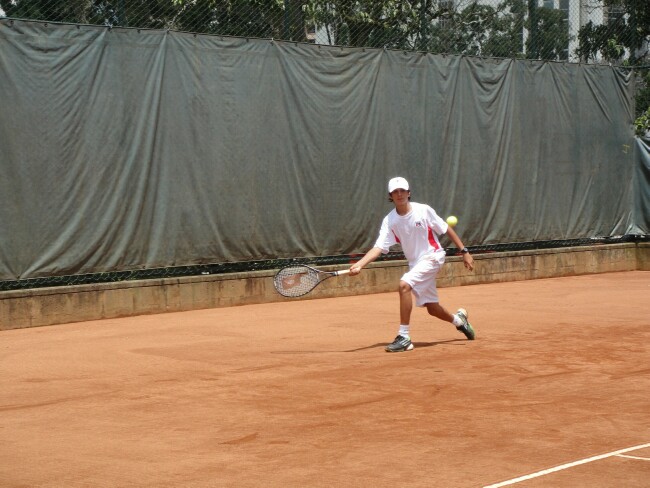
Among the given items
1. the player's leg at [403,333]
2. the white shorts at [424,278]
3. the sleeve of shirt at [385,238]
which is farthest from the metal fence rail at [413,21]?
the player's leg at [403,333]

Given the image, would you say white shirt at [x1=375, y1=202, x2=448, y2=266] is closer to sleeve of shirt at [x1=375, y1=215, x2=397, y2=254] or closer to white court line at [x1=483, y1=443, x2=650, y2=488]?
sleeve of shirt at [x1=375, y1=215, x2=397, y2=254]

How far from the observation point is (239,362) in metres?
9.16

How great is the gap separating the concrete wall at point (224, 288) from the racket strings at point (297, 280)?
312 cm

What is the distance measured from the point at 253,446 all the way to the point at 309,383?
2045mm

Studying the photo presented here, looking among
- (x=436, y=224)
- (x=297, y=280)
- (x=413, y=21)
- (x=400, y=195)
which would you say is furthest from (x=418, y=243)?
(x=413, y=21)

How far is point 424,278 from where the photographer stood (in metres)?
10.0

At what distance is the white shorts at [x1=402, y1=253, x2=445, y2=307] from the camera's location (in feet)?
32.7

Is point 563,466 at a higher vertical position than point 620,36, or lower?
lower

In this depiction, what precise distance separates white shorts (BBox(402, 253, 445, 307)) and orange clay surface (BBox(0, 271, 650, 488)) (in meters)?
0.47

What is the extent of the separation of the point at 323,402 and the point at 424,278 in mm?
2969

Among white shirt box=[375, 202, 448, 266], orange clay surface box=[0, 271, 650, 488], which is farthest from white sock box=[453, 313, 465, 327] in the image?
white shirt box=[375, 202, 448, 266]

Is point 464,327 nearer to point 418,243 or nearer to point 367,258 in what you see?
point 418,243

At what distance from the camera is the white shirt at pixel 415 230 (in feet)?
32.8

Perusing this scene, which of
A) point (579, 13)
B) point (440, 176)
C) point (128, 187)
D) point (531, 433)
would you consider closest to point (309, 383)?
point (531, 433)
